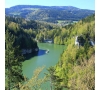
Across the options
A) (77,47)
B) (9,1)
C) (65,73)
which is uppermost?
(9,1)

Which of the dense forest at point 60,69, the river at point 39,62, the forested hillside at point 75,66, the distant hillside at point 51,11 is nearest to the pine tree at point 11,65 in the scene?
the dense forest at point 60,69

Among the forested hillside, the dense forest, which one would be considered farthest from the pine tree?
the forested hillside

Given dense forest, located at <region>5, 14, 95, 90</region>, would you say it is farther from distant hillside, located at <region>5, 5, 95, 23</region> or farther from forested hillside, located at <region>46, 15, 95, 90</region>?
distant hillside, located at <region>5, 5, 95, 23</region>

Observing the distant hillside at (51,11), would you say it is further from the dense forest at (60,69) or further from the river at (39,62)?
the river at (39,62)

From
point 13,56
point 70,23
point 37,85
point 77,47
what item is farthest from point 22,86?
point 70,23

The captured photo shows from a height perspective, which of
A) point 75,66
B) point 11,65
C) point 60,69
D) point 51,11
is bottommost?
point 60,69

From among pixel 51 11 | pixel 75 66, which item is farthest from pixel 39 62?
pixel 51 11

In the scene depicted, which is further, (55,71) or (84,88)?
(55,71)

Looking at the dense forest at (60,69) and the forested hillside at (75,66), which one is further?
the forested hillside at (75,66)

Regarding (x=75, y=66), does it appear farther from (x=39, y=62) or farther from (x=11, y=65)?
(x=11, y=65)

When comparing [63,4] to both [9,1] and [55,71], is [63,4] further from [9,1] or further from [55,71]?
[55,71]
